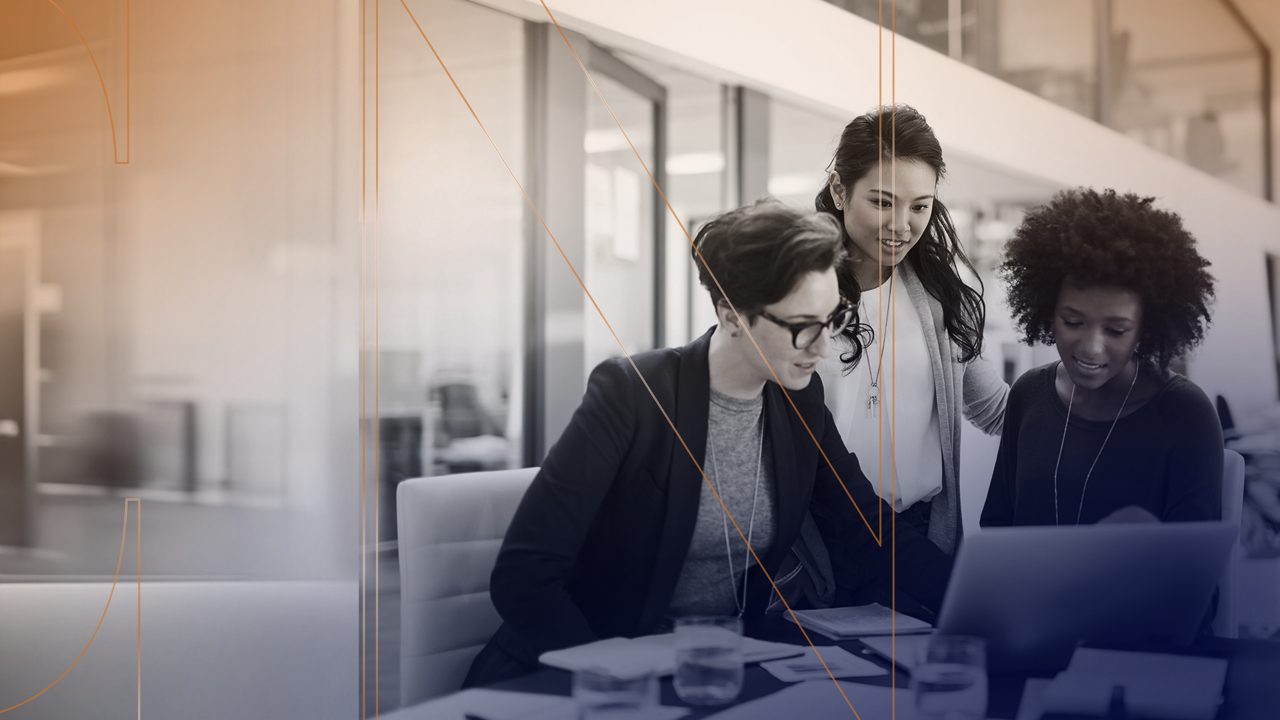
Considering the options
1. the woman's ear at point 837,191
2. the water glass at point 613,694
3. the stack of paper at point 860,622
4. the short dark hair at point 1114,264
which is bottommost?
the water glass at point 613,694

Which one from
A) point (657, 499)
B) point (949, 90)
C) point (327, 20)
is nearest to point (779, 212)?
point (949, 90)

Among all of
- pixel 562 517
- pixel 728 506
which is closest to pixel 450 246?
pixel 562 517

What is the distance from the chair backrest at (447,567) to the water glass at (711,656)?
31 cm

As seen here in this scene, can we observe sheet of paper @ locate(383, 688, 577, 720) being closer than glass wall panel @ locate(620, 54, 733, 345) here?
No

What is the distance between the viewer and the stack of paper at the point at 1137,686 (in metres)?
1.39

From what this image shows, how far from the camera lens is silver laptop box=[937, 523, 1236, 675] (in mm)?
1390

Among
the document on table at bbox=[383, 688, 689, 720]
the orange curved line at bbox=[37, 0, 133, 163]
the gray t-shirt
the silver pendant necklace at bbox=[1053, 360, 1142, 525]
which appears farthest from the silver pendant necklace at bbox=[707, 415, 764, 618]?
the orange curved line at bbox=[37, 0, 133, 163]

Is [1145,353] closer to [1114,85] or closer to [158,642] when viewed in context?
[1114,85]

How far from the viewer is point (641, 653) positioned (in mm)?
1469

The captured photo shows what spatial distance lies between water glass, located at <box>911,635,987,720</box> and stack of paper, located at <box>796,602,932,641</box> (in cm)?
4

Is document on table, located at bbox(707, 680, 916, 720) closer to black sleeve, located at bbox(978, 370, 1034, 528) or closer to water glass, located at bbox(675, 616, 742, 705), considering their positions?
water glass, located at bbox(675, 616, 742, 705)

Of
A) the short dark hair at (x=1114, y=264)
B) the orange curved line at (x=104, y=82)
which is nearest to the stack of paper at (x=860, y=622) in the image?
the short dark hair at (x=1114, y=264)

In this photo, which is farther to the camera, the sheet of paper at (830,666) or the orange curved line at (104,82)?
the orange curved line at (104,82)

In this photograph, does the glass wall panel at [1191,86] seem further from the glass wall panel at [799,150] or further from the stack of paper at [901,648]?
the stack of paper at [901,648]
